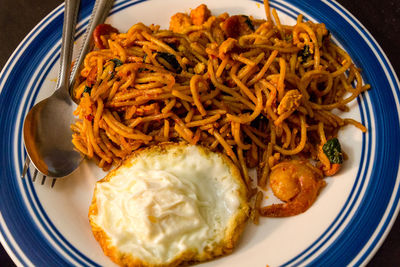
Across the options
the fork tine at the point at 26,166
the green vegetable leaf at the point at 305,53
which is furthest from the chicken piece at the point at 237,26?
the fork tine at the point at 26,166

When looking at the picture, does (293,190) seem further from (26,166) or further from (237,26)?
(26,166)

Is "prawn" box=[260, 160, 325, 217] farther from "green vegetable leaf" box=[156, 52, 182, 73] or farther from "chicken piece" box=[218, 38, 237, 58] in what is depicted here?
"green vegetable leaf" box=[156, 52, 182, 73]

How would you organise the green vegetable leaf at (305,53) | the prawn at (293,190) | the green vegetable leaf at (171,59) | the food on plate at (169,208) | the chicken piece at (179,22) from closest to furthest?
the food on plate at (169,208), the prawn at (293,190), the green vegetable leaf at (171,59), the green vegetable leaf at (305,53), the chicken piece at (179,22)

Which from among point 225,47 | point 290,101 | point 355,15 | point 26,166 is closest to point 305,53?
point 290,101

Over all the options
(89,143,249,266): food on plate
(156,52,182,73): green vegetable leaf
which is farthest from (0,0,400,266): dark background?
(89,143,249,266): food on plate

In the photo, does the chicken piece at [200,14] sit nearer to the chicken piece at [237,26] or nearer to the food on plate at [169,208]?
the chicken piece at [237,26]

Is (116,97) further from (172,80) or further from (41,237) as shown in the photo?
(41,237)

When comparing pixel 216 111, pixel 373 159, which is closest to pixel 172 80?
pixel 216 111
